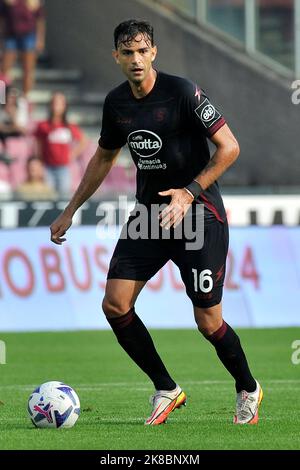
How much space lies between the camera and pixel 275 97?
22.3 meters

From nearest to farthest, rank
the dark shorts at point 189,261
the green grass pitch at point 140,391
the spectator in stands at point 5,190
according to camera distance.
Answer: the green grass pitch at point 140,391, the dark shorts at point 189,261, the spectator in stands at point 5,190

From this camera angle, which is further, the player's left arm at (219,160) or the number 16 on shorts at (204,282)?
the number 16 on shorts at (204,282)

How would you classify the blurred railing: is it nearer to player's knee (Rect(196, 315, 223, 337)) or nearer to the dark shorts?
the dark shorts

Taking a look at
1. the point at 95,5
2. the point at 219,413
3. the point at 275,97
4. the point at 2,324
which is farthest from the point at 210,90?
the point at 219,413

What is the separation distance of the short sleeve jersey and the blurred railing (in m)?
12.8

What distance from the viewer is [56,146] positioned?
2050cm

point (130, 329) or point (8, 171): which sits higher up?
point (130, 329)

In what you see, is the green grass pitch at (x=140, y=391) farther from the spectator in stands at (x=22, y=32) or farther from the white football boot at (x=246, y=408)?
the spectator in stands at (x=22, y=32)

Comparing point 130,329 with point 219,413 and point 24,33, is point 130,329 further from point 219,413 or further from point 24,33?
point 24,33

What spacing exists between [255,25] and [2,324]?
7.96 meters

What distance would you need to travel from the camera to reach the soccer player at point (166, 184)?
8555 millimetres

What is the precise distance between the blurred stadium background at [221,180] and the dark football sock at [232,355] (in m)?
3.12

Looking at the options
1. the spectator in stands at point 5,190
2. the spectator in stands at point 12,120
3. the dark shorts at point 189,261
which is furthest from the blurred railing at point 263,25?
the dark shorts at point 189,261

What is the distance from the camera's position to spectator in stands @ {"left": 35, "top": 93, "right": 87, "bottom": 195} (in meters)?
20.4
